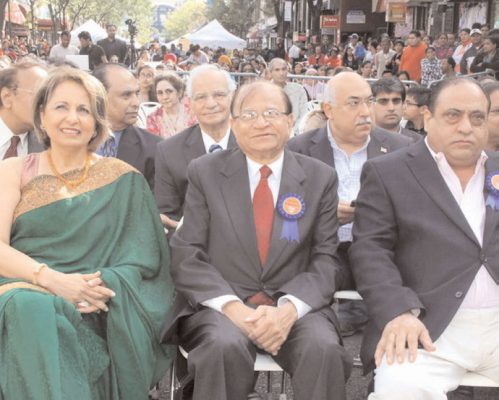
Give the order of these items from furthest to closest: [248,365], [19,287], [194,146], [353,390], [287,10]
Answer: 1. [287,10]
2. [194,146]
3. [353,390]
4. [19,287]
5. [248,365]

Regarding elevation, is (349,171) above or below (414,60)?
below

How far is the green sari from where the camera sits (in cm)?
334

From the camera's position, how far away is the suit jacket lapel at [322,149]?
4.98m

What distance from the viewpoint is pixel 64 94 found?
4.00 metres

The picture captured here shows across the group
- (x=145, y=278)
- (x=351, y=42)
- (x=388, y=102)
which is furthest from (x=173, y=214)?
Result: (x=351, y=42)

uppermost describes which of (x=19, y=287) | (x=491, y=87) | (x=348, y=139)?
(x=491, y=87)

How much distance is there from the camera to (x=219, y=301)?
3.70 metres

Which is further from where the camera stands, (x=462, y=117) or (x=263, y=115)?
(x=263, y=115)

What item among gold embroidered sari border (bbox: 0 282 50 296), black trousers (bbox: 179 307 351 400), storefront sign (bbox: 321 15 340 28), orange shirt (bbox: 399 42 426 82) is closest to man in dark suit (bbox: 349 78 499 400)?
black trousers (bbox: 179 307 351 400)

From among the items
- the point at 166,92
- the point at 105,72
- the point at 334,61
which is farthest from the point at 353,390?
the point at 334,61

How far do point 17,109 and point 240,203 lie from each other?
1.97 m

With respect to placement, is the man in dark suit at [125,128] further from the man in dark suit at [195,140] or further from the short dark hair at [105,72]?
the man in dark suit at [195,140]

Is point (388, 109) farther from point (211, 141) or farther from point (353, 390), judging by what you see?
point (353, 390)

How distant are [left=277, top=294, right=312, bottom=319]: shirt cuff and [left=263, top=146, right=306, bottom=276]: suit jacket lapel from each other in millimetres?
181
